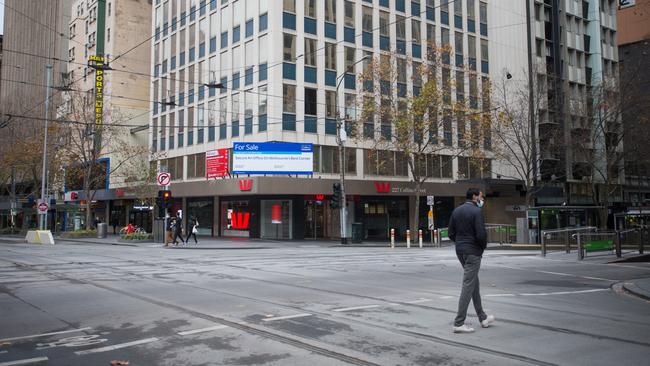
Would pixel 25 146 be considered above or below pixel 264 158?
above

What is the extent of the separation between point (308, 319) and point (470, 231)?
2.72 m

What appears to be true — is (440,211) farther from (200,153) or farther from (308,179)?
(200,153)

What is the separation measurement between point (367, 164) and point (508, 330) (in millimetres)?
34141

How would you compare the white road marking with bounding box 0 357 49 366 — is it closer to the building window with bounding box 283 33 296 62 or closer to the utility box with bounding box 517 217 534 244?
the utility box with bounding box 517 217 534 244

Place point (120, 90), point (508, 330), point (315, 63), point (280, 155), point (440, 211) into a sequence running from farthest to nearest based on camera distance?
1. point (120, 90)
2. point (440, 211)
3. point (315, 63)
4. point (280, 155)
5. point (508, 330)

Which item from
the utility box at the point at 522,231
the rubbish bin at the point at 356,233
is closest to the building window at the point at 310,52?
the rubbish bin at the point at 356,233

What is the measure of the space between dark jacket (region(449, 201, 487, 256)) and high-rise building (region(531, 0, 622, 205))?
34.9 meters

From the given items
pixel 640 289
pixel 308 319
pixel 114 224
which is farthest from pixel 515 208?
pixel 308 319

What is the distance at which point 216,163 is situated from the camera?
40156 millimetres

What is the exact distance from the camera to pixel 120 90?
55562mm

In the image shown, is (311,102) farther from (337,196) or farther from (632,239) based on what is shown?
(632,239)

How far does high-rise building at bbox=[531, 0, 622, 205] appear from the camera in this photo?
4166 centimetres

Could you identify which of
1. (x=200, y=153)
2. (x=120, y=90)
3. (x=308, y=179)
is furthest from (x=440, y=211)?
(x=120, y=90)

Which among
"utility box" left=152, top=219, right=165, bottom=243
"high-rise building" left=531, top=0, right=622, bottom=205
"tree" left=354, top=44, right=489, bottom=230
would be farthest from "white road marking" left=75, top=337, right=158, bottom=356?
"high-rise building" left=531, top=0, right=622, bottom=205
